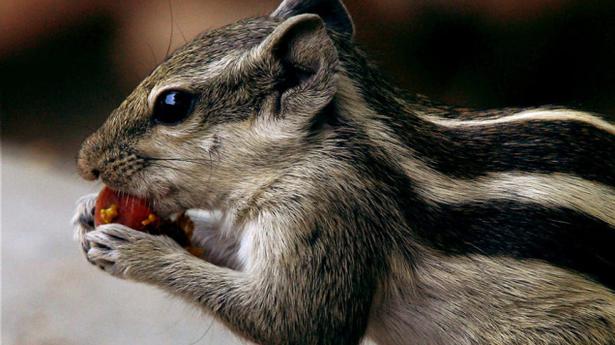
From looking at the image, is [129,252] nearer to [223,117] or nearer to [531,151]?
[223,117]

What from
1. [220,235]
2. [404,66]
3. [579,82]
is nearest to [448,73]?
[404,66]

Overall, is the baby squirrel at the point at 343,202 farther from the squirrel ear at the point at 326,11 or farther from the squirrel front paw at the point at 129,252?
the squirrel ear at the point at 326,11

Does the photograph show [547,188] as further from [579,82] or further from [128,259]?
[579,82]

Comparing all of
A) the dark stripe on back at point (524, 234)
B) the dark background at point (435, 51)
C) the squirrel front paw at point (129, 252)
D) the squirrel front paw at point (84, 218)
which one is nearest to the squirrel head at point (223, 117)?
the squirrel front paw at point (129, 252)

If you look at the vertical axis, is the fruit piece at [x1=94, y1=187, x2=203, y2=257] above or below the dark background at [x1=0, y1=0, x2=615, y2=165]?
above

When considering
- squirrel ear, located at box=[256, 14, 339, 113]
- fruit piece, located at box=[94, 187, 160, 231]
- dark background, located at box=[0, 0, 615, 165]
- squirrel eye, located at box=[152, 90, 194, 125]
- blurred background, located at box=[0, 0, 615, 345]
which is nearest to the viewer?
squirrel ear, located at box=[256, 14, 339, 113]

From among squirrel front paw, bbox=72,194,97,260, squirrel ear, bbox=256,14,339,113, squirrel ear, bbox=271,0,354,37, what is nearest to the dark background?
squirrel ear, bbox=271,0,354,37

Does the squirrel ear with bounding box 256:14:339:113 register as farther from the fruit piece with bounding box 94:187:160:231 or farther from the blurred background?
the blurred background
